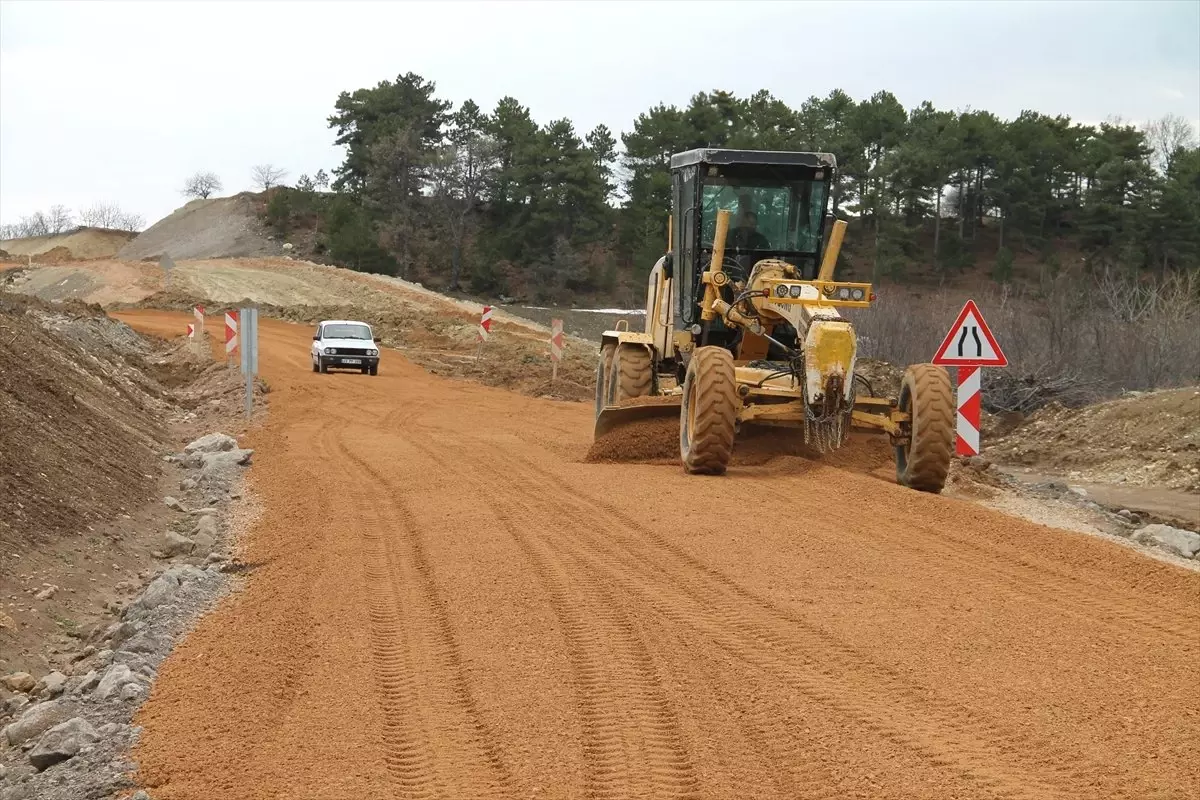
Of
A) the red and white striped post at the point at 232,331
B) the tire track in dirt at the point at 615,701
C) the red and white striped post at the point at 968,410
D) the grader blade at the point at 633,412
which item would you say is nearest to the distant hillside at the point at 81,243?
the red and white striped post at the point at 232,331

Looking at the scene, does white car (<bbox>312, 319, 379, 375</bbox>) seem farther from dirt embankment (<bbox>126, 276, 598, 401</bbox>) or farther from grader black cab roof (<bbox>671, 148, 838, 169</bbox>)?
grader black cab roof (<bbox>671, 148, 838, 169</bbox>)

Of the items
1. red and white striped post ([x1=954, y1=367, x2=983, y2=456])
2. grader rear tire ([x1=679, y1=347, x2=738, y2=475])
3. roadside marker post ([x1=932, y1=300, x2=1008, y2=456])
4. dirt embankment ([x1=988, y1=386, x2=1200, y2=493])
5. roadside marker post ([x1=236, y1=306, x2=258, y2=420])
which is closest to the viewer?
grader rear tire ([x1=679, y1=347, x2=738, y2=475])

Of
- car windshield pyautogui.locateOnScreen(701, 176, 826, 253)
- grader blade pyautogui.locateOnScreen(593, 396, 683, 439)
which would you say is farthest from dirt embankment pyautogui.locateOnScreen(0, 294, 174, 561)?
car windshield pyautogui.locateOnScreen(701, 176, 826, 253)

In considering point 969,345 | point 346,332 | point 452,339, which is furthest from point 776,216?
point 452,339

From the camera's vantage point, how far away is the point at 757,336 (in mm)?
14992

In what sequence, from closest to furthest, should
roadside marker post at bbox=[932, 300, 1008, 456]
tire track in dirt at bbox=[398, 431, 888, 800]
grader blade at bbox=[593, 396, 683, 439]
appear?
tire track in dirt at bbox=[398, 431, 888, 800], roadside marker post at bbox=[932, 300, 1008, 456], grader blade at bbox=[593, 396, 683, 439]

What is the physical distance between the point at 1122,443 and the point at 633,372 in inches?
401

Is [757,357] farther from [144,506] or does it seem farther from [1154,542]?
[144,506]

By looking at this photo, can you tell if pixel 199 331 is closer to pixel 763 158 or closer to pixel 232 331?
pixel 232 331

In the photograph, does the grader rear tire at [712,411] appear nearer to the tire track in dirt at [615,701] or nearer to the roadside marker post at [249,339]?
the tire track in dirt at [615,701]

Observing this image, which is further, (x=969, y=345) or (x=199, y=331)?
(x=199, y=331)

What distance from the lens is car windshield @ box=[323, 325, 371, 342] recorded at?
34.7 metres

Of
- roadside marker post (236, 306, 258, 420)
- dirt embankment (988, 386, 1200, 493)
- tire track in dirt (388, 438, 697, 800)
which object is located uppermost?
roadside marker post (236, 306, 258, 420)

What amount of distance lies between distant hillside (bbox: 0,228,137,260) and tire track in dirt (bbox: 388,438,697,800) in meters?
101
